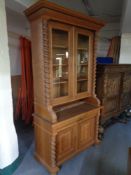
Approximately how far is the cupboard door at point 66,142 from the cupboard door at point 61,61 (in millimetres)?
438

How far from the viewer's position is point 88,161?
223 cm

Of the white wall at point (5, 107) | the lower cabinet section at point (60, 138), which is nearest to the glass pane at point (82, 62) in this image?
the lower cabinet section at point (60, 138)

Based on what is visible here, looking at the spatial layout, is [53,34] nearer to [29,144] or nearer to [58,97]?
[58,97]

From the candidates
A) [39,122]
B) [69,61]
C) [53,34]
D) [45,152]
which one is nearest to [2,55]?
[53,34]

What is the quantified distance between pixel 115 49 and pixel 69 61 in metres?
2.68

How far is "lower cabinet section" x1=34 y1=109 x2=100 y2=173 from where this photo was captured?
1903 mm

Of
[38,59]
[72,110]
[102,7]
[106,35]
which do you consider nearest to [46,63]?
[38,59]

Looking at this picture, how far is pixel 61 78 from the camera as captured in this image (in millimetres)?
2137

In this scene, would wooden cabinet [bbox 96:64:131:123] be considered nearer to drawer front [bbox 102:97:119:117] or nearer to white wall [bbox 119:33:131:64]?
drawer front [bbox 102:97:119:117]

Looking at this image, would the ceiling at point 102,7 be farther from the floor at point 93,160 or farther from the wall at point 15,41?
the floor at point 93,160

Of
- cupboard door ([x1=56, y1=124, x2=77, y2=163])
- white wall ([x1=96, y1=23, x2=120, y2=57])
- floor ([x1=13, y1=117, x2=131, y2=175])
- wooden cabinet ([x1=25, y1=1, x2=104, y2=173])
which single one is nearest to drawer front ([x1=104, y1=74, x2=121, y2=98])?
wooden cabinet ([x1=25, y1=1, x2=104, y2=173])

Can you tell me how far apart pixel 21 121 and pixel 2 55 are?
7.16ft

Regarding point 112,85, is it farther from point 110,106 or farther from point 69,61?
point 69,61

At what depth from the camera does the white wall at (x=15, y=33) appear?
3.38 m
